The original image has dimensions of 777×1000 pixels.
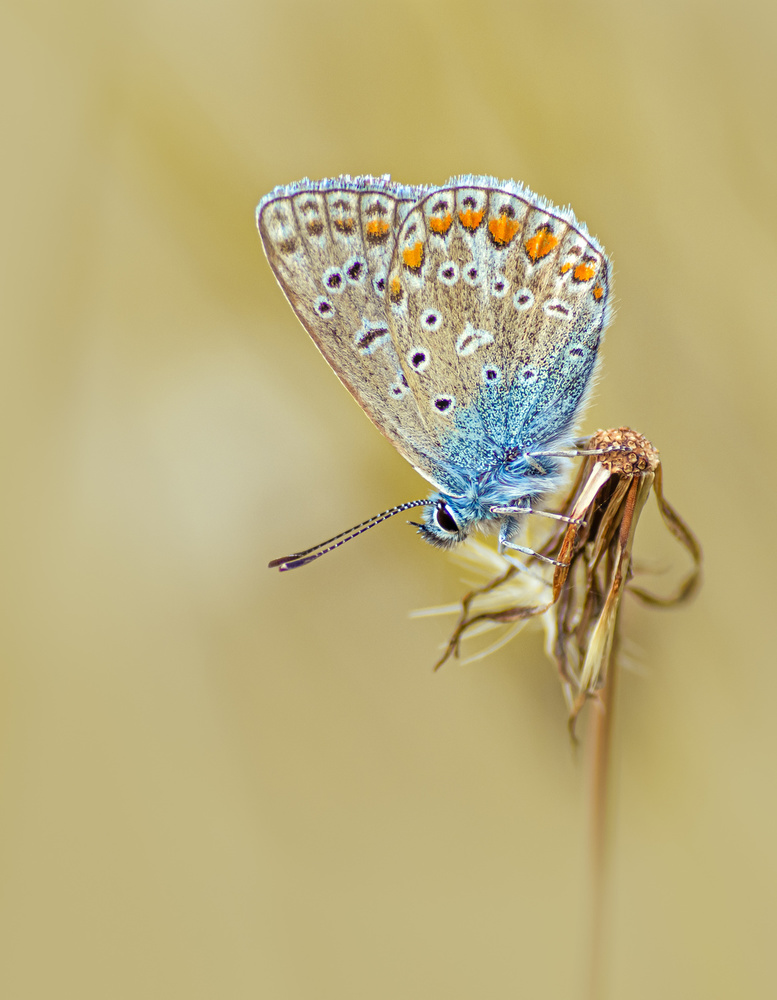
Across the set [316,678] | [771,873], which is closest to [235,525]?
[316,678]

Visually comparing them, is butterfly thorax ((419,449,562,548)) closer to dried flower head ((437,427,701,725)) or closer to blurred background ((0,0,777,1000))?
dried flower head ((437,427,701,725))

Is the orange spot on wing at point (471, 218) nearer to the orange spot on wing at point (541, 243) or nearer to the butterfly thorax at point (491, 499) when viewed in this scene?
the orange spot on wing at point (541, 243)

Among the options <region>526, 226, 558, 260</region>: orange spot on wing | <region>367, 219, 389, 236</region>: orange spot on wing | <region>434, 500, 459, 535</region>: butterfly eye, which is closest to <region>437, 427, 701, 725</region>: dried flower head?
<region>434, 500, 459, 535</region>: butterfly eye

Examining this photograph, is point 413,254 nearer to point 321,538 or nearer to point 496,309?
point 496,309

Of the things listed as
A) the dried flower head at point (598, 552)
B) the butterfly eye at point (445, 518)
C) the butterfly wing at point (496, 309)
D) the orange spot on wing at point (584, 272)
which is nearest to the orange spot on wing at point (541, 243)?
the butterfly wing at point (496, 309)

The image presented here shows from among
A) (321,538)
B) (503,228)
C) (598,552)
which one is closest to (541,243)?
(503,228)

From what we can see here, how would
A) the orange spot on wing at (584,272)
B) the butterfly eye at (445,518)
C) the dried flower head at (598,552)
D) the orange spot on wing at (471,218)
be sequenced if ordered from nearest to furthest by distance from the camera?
the dried flower head at (598,552), the orange spot on wing at (584,272), the orange spot on wing at (471,218), the butterfly eye at (445,518)
